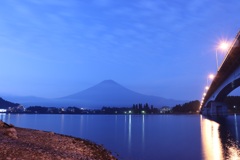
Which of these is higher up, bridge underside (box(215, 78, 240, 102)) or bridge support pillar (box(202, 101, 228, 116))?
bridge underside (box(215, 78, 240, 102))

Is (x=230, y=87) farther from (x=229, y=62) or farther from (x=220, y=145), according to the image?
(x=220, y=145)

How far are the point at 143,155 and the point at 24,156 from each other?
18662 millimetres

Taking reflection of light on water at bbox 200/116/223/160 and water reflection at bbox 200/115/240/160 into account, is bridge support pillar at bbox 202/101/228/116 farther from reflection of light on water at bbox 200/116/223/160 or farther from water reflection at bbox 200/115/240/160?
reflection of light on water at bbox 200/116/223/160

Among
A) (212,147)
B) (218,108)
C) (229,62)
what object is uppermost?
(229,62)

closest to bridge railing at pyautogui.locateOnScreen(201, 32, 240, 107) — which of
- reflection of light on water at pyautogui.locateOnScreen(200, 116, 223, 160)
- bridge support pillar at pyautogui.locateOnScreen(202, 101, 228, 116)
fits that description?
reflection of light on water at pyautogui.locateOnScreen(200, 116, 223, 160)

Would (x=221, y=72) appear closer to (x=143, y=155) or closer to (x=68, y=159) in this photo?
(x=143, y=155)

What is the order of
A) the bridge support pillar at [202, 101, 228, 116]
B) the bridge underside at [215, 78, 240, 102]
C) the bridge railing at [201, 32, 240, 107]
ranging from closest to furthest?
the bridge railing at [201, 32, 240, 107] < the bridge underside at [215, 78, 240, 102] < the bridge support pillar at [202, 101, 228, 116]

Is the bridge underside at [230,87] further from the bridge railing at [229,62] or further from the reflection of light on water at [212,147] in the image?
the reflection of light on water at [212,147]

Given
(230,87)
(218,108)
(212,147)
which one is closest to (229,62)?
(212,147)

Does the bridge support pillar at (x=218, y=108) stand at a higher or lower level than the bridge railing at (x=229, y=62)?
lower

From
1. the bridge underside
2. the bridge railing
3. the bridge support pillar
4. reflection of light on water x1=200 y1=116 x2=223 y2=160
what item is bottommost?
reflection of light on water x1=200 y1=116 x2=223 y2=160

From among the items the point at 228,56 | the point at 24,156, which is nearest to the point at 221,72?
the point at 228,56

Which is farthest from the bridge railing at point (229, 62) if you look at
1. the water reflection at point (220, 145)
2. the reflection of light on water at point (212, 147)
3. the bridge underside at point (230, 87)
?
the reflection of light on water at point (212, 147)

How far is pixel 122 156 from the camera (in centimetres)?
3069
